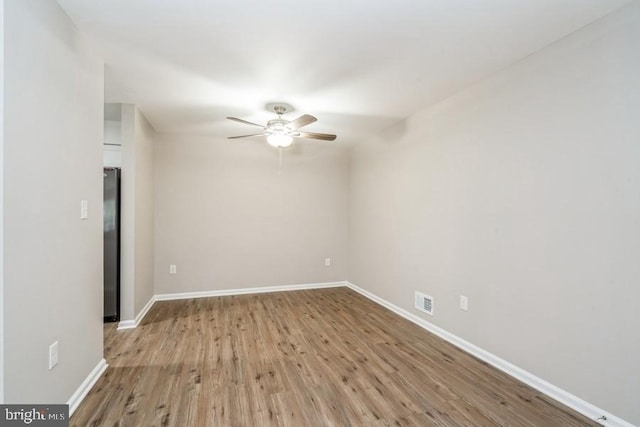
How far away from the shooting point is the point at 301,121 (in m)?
2.84

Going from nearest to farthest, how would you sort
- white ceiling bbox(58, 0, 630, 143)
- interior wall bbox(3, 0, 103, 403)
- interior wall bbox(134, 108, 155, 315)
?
1. interior wall bbox(3, 0, 103, 403)
2. white ceiling bbox(58, 0, 630, 143)
3. interior wall bbox(134, 108, 155, 315)

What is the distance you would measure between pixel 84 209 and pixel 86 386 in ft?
3.95

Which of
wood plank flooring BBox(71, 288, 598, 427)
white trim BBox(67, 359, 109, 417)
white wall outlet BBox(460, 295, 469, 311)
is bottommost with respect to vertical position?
wood plank flooring BBox(71, 288, 598, 427)

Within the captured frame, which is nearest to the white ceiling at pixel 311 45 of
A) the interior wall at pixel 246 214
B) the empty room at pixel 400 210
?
the empty room at pixel 400 210

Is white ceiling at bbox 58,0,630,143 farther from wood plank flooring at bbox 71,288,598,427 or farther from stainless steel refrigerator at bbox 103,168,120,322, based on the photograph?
wood plank flooring at bbox 71,288,598,427

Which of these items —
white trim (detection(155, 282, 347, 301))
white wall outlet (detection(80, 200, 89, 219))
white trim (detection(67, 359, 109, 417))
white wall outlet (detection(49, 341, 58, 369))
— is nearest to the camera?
white wall outlet (detection(49, 341, 58, 369))

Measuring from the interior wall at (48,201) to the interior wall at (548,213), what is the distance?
119 inches

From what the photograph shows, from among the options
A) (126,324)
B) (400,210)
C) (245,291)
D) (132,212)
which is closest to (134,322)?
(126,324)

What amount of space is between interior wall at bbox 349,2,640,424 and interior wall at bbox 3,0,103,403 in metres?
3.02

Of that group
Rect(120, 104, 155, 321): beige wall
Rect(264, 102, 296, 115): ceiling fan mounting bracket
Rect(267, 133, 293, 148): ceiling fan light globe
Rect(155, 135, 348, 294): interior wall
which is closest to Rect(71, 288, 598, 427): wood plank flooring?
Rect(120, 104, 155, 321): beige wall

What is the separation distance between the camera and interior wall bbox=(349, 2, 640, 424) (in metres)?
1.69

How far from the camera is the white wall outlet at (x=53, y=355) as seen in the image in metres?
1.59

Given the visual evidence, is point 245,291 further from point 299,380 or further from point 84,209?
point 84,209

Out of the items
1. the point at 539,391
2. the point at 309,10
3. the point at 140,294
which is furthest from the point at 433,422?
the point at 140,294
